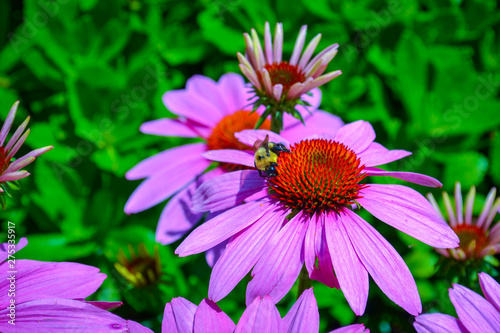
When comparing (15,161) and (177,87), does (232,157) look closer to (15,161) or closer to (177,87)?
(15,161)

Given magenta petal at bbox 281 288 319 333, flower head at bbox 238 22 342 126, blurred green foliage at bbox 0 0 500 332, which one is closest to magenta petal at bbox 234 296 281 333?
magenta petal at bbox 281 288 319 333

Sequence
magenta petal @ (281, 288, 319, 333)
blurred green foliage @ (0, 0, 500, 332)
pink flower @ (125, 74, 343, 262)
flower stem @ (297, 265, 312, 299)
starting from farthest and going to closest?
blurred green foliage @ (0, 0, 500, 332)
pink flower @ (125, 74, 343, 262)
flower stem @ (297, 265, 312, 299)
magenta petal @ (281, 288, 319, 333)

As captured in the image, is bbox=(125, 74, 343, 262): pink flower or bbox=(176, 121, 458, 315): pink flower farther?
bbox=(125, 74, 343, 262): pink flower

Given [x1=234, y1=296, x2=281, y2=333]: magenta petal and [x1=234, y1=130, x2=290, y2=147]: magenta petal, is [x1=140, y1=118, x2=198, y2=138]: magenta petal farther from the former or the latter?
[x1=234, y1=296, x2=281, y2=333]: magenta petal

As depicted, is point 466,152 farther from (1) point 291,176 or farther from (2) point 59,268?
(2) point 59,268

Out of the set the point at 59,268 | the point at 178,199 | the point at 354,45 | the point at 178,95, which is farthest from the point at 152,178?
the point at 354,45

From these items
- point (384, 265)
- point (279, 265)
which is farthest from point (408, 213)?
point (279, 265)
